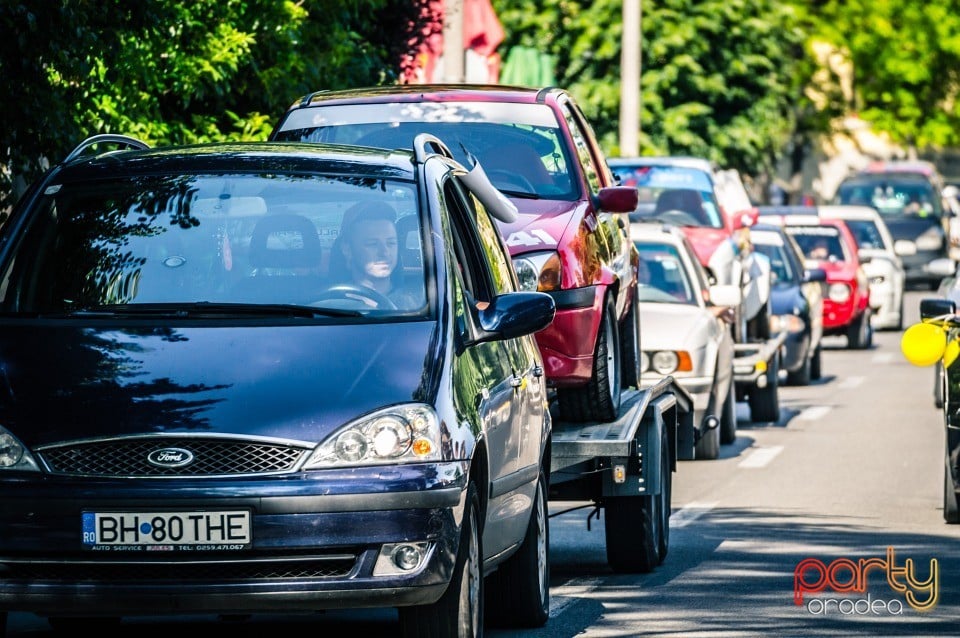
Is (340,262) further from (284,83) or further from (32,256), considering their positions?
(284,83)

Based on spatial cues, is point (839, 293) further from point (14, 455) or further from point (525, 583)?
point (14, 455)

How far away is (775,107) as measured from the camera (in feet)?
145

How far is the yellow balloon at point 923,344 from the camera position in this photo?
350 inches

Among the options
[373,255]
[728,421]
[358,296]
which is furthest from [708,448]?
[358,296]

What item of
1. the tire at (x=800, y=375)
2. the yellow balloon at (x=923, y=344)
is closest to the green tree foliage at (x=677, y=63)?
the tire at (x=800, y=375)

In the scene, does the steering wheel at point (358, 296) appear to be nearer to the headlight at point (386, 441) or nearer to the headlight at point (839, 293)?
the headlight at point (386, 441)

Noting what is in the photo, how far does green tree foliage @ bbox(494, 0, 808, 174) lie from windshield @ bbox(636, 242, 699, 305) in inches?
859

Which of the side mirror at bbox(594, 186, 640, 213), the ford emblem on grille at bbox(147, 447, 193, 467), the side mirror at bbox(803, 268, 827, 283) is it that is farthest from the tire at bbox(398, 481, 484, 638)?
the side mirror at bbox(803, 268, 827, 283)

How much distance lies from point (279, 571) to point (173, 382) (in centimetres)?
66

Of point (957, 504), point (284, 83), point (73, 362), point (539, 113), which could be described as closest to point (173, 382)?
point (73, 362)

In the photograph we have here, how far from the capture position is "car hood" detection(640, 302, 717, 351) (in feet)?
55.7

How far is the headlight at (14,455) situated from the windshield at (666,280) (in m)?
11.4

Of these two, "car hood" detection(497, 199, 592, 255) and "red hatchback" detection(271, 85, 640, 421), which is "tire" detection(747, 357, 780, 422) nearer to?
"red hatchback" detection(271, 85, 640, 421)

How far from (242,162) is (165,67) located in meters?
→ 6.57
